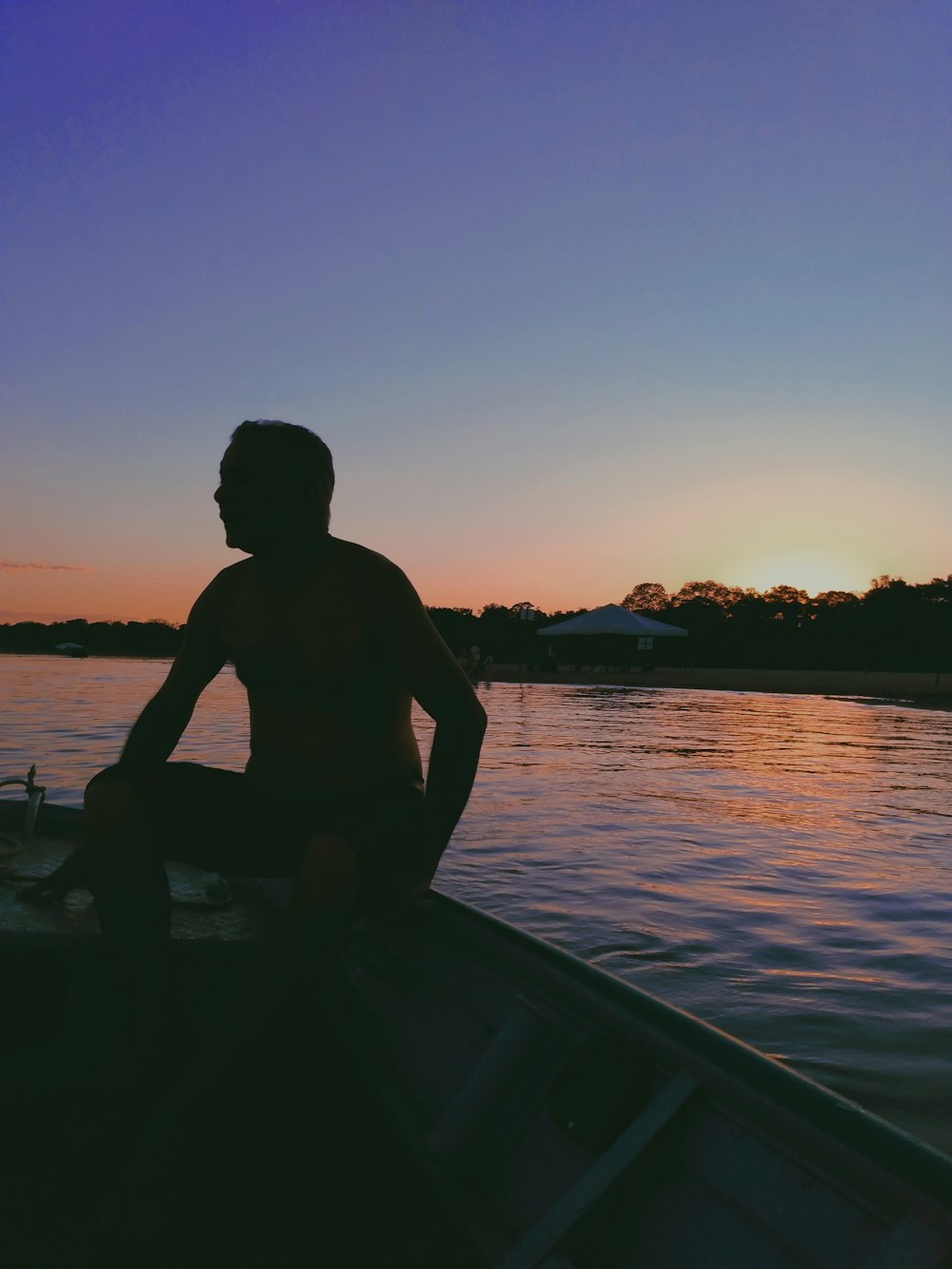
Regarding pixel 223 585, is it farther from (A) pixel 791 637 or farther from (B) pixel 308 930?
(A) pixel 791 637

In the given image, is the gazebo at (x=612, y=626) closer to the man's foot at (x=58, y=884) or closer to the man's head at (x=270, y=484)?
the man's foot at (x=58, y=884)

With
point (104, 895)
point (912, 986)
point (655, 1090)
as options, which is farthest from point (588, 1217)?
point (912, 986)

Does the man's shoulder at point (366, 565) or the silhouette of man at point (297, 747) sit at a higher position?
the man's shoulder at point (366, 565)

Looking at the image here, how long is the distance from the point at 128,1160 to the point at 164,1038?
249mm

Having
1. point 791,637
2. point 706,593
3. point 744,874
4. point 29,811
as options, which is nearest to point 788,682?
point 791,637

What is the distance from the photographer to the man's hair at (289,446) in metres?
2.10

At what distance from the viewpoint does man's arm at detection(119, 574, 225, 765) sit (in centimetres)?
226

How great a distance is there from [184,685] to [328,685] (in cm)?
43

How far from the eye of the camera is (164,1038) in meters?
1.88

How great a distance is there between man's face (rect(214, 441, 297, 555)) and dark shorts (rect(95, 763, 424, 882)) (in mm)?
552

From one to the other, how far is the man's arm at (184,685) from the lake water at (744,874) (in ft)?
8.04

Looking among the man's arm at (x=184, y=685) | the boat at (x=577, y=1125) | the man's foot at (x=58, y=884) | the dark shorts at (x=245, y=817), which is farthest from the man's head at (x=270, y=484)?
the man's foot at (x=58, y=884)

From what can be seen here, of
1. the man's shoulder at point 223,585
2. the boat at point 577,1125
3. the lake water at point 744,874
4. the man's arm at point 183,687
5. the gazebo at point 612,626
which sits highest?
the gazebo at point 612,626

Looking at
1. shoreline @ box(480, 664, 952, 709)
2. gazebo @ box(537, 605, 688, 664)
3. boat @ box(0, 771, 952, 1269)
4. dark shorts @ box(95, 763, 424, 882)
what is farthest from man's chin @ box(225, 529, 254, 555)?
gazebo @ box(537, 605, 688, 664)
